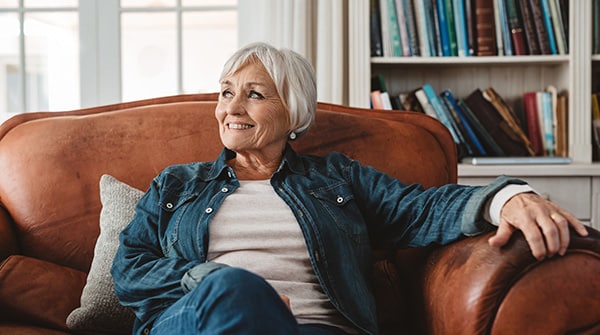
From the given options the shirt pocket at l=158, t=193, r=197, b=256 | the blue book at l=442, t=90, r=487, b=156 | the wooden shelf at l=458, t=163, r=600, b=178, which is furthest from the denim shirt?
the blue book at l=442, t=90, r=487, b=156

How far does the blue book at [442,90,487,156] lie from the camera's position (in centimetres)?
279

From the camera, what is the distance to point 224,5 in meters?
3.10

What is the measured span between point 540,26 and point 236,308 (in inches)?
83.1

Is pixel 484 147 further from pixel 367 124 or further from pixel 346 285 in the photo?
pixel 346 285

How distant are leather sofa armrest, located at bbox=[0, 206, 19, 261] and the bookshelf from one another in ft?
4.56

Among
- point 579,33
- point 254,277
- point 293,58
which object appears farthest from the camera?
point 579,33

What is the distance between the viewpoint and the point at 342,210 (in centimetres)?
162

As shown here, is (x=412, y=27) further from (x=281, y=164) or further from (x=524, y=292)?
(x=524, y=292)

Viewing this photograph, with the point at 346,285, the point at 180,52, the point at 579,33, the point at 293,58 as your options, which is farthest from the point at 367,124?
the point at 180,52

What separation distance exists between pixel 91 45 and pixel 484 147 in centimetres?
170

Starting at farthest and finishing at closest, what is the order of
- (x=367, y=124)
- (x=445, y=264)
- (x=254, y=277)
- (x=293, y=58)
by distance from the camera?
1. (x=367, y=124)
2. (x=293, y=58)
3. (x=445, y=264)
4. (x=254, y=277)

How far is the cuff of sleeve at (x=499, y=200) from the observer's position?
1.39 meters

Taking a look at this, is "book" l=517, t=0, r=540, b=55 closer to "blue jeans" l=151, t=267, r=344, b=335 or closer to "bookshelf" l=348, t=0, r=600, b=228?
"bookshelf" l=348, t=0, r=600, b=228

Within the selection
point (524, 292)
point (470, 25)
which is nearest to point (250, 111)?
point (524, 292)
